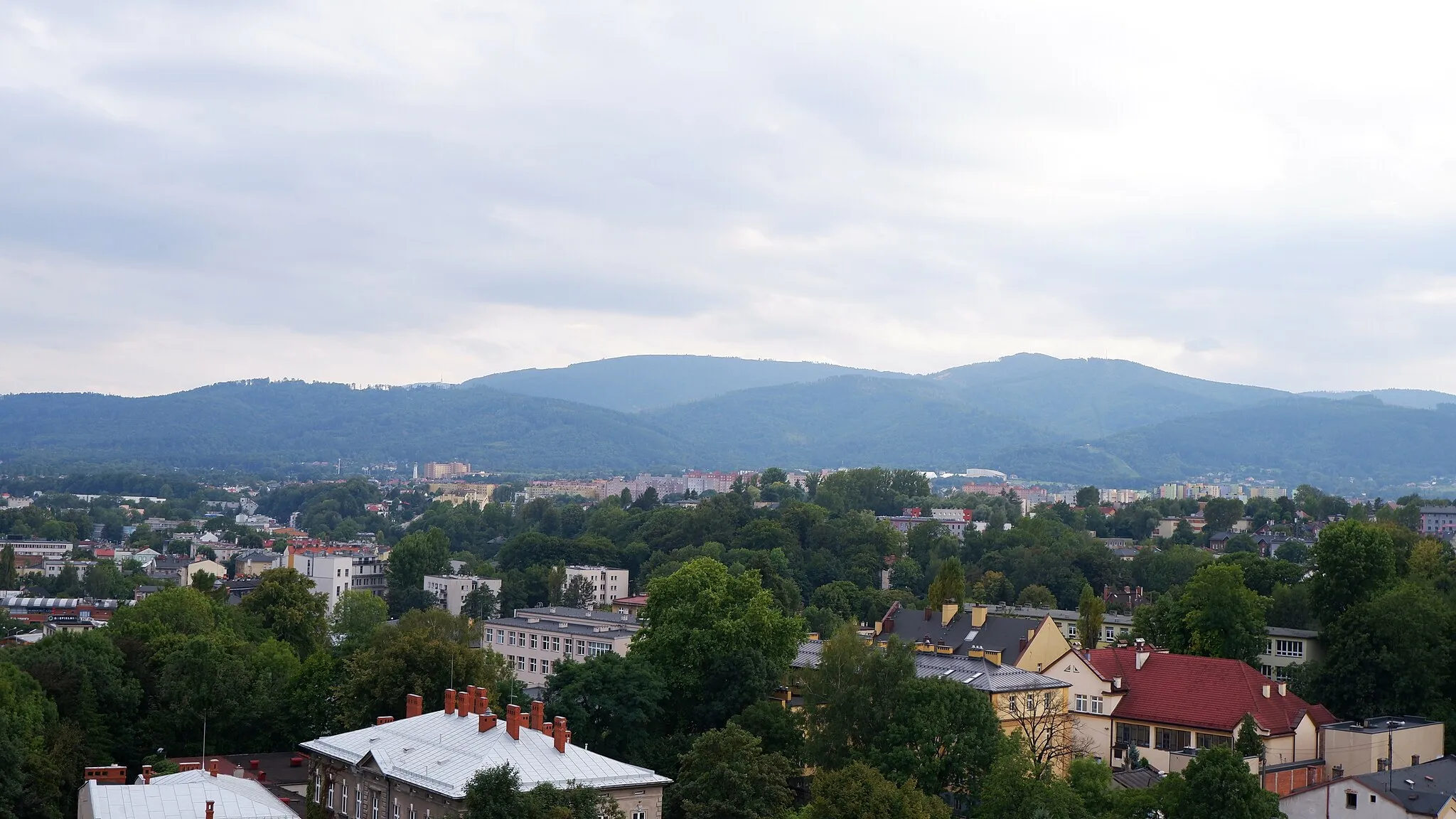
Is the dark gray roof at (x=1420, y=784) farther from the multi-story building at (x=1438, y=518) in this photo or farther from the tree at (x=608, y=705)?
the multi-story building at (x=1438, y=518)

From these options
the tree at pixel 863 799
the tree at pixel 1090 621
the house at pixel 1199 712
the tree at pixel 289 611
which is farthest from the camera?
the tree at pixel 289 611

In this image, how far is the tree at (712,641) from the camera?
4716 centimetres

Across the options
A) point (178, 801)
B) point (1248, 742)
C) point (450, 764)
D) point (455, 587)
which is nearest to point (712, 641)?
point (450, 764)

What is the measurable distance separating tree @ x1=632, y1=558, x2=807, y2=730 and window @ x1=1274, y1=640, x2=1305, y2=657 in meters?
20.5

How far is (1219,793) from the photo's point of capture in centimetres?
3272

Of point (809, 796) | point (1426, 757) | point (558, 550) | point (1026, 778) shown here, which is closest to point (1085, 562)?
point (558, 550)

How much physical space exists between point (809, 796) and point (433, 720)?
1124 centimetres

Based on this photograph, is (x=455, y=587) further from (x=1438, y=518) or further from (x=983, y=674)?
(x=1438, y=518)

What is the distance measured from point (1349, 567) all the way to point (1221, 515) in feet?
367

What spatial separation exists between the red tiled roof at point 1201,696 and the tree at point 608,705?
50.9 ft

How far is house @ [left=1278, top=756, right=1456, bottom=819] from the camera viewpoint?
3647cm

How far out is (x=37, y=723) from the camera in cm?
4003

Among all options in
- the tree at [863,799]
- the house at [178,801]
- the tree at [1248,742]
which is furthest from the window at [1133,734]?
the house at [178,801]

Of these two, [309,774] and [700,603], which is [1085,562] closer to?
[700,603]
